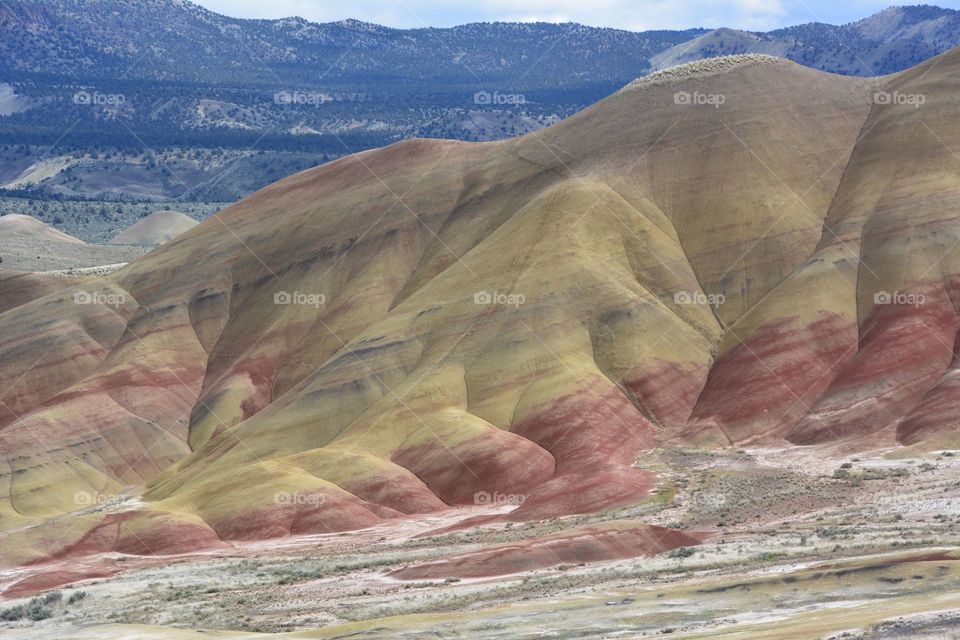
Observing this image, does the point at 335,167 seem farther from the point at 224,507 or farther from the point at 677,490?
the point at 677,490

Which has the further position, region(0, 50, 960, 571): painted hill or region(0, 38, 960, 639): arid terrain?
region(0, 50, 960, 571): painted hill

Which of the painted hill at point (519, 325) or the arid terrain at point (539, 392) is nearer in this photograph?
the arid terrain at point (539, 392)

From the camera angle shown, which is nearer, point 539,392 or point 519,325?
point 539,392

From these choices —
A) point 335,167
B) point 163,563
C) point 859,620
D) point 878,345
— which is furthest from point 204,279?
point 859,620

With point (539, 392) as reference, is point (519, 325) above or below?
above

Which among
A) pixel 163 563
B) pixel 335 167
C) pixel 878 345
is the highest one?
pixel 335 167

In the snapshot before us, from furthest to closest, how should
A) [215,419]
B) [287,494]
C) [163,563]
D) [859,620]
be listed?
1. [215,419]
2. [287,494]
3. [163,563]
4. [859,620]

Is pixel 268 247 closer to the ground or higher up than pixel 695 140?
closer to the ground

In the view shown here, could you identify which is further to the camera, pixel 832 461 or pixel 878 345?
pixel 878 345
